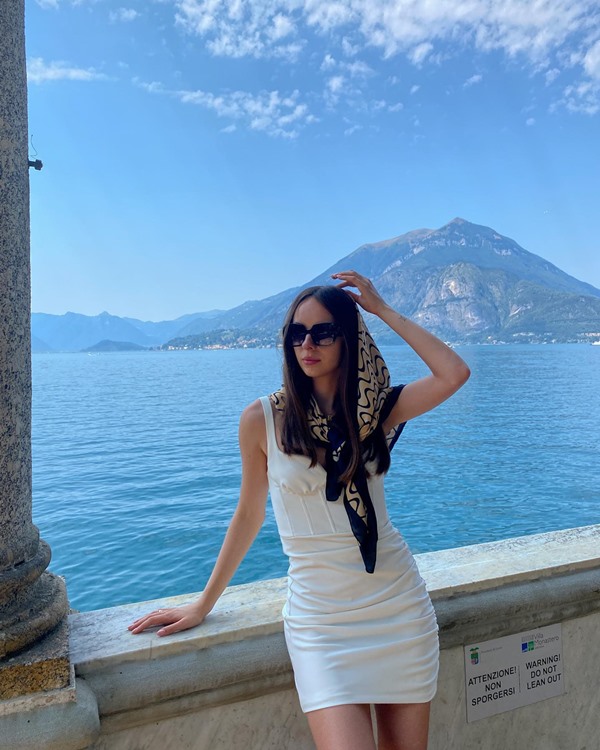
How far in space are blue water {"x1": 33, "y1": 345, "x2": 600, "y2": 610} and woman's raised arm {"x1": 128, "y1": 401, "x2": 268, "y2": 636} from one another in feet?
0.80

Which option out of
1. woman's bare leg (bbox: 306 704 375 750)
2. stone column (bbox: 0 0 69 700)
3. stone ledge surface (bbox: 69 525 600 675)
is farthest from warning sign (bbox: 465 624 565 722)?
stone column (bbox: 0 0 69 700)

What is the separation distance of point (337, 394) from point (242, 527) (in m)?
0.52

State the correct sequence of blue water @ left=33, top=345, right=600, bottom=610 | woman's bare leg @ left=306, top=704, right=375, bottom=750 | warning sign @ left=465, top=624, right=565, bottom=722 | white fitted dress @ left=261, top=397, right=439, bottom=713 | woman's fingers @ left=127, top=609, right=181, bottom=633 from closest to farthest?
woman's bare leg @ left=306, top=704, right=375, bottom=750, white fitted dress @ left=261, top=397, right=439, bottom=713, woman's fingers @ left=127, top=609, right=181, bottom=633, warning sign @ left=465, top=624, right=565, bottom=722, blue water @ left=33, top=345, right=600, bottom=610

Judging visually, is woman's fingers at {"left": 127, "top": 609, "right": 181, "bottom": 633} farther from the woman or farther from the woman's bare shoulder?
the woman's bare shoulder

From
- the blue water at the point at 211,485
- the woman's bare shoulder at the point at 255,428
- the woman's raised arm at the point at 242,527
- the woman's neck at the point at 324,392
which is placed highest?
the woman's neck at the point at 324,392

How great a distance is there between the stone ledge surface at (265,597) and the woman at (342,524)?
0.08m

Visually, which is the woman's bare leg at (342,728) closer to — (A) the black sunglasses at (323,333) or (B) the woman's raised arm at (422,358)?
(B) the woman's raised arm at (422,358)

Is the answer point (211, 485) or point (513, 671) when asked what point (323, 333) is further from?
point (211, 485)

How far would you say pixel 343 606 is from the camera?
196 centimetres

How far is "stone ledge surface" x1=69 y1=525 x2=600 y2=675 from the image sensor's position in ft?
6.52

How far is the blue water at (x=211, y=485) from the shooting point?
11203 mm

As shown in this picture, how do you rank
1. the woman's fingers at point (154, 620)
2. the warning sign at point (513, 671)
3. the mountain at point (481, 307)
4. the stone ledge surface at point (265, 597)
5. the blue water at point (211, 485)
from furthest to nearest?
1. the mountain at point (481, 307)
2. the blue water at point (211, 485)
3. the warning sign at point (513, 671)
4. the woman's fingers at point (154, 620)
5. the stone ledge surface at point (265, 597)

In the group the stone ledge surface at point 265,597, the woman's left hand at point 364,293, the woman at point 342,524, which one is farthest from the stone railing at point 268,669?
the woman's left hand at point 364,293

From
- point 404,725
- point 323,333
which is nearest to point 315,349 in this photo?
point 323,333
